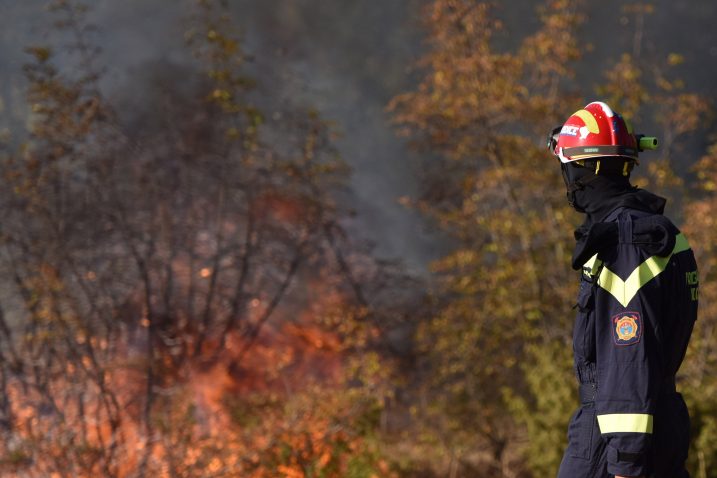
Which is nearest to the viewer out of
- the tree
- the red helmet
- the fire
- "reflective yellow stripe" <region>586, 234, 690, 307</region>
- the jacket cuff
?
the jacket cuff

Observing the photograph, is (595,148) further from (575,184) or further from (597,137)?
(575,184)

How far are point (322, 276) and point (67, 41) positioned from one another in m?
5.42

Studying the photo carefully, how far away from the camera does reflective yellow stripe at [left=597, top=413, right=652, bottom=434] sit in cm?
253

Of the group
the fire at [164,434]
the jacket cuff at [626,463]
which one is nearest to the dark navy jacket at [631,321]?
the jacket cuff at [626,463]

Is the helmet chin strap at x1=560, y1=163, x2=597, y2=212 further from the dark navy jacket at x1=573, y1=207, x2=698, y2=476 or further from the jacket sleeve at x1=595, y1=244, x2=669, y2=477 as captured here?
the jacket sleeve at x1=595, y1=244, x2=669, y2=477

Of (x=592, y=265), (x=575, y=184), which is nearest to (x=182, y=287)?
(x=575, y=184)

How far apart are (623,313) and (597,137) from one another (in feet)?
1.95

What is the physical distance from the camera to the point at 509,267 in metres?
10.5

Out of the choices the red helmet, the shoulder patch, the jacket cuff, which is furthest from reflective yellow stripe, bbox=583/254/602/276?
the jacket cuff

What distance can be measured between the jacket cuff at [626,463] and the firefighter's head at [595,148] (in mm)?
827

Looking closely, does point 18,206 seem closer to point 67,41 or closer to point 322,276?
point 67,41

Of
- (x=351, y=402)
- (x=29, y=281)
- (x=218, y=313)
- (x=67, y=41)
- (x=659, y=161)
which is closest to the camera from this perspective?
(x=351, y=402)

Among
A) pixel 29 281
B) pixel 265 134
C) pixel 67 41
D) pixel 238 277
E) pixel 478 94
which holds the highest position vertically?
pixel 67 41

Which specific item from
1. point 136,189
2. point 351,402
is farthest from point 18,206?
point 351,402
